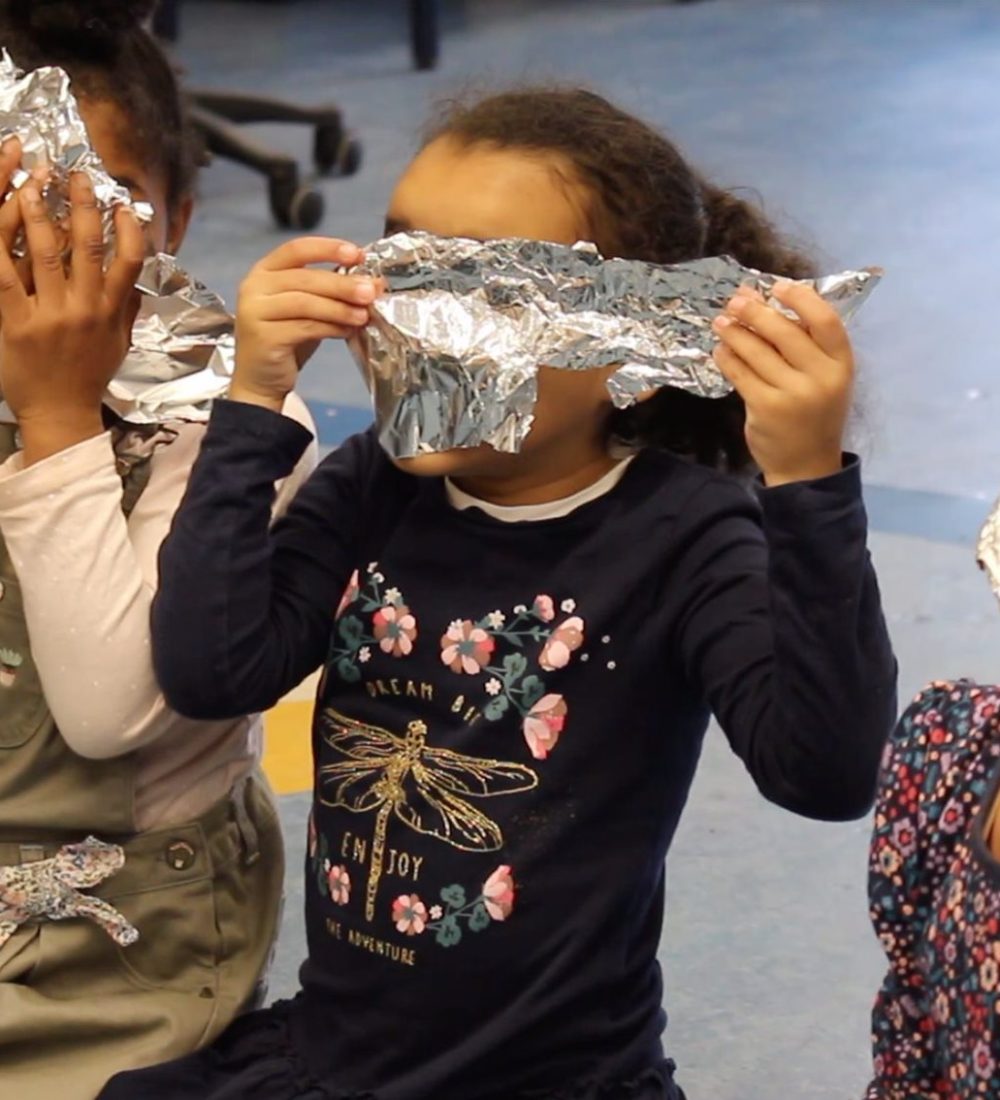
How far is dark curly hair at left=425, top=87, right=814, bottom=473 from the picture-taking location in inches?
41.1

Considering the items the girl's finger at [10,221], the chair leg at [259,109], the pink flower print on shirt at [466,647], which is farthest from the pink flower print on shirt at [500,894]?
the chair leg at [259,109]

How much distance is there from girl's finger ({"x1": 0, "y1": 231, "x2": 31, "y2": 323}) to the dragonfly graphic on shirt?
280 mm

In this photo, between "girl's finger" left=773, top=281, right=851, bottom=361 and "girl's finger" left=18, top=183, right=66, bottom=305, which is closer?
"girl's finger" left=773, top=281, right=851, bottom=361

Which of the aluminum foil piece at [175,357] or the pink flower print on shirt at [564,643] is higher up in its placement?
the aluminum foil piece at [175,357]

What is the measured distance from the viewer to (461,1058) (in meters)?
1.06

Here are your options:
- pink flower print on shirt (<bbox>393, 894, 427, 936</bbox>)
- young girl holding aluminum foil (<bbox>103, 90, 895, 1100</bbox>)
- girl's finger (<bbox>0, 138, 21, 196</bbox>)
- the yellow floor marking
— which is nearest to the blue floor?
the yellow floor marking

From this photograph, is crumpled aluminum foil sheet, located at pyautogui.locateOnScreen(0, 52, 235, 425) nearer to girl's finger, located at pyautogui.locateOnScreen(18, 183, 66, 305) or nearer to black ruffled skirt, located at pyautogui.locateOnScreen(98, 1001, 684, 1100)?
girl's finger, located at pyautogui.locateOnScreen(18, 183, 66, 305)

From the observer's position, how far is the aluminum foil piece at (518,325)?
988 millimetres

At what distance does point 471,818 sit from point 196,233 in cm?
243

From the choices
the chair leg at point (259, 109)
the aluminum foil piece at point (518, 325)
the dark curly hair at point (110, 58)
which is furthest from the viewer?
the chair leg at point (259, 109)

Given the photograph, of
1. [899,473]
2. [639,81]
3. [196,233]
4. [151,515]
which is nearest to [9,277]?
[151,515]

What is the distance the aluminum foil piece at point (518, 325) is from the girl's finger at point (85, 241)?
153mm

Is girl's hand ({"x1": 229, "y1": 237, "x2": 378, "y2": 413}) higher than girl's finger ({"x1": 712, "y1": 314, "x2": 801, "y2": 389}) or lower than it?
lower

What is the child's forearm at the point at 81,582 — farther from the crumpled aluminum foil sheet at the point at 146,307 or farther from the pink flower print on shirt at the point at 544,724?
the pink flower print on shirt at the point at 544,724
